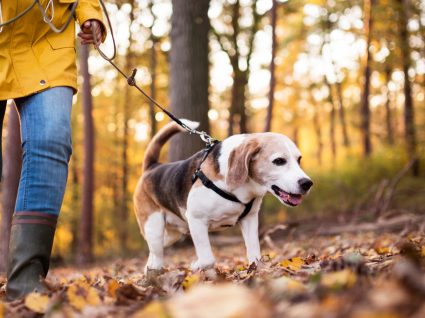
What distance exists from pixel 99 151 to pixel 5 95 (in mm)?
20203

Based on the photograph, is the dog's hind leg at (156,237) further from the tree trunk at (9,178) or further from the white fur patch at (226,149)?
the tree trunk at (9,178)

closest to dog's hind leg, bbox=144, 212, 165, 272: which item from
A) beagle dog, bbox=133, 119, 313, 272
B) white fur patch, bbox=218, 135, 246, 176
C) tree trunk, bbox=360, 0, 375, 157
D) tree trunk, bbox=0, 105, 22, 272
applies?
beagle dog, bbox=133, 119, 313, 272

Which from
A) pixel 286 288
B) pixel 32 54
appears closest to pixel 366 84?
pixel 32 54

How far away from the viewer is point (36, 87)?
3.02 m

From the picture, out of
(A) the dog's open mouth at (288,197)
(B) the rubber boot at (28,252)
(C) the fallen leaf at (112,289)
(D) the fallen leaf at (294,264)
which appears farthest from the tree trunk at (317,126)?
(C) the fallen leaf at (112,289)

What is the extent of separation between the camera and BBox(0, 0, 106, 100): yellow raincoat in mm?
3018

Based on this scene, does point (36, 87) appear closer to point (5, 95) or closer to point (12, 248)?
point (5, 95)

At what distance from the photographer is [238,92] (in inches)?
678

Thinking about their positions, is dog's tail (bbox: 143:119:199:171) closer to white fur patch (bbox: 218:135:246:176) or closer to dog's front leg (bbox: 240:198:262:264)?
white fur patch (bbox: 218:135:246:176)

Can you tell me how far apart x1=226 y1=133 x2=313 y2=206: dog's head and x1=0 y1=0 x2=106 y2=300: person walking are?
1.28 m

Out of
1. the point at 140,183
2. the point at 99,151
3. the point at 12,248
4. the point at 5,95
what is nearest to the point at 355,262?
the point at 12,248

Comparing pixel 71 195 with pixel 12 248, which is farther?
pixel 71 195

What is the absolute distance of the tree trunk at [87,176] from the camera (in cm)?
1222

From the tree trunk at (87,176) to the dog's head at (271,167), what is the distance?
8.93 m
